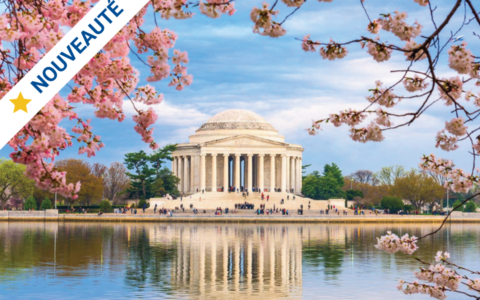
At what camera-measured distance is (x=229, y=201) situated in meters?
114

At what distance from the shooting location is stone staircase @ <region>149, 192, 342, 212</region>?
111 metres

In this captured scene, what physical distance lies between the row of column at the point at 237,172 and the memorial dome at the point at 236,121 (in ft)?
20.6

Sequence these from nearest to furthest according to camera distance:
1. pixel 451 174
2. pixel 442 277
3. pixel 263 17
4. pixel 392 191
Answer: pixel 263 17, pixel 442 277, pixel 451 174, pixel 392 191

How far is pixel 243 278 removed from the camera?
36.6 meters

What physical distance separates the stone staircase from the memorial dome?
21.7 meters

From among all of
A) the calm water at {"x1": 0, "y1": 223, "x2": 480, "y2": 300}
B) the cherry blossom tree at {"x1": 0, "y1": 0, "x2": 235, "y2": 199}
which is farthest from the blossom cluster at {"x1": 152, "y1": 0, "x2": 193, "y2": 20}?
the calm water at {"x1": 0, "y1": 223, "x2": 480, "y2": 300}

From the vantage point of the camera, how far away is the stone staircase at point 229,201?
363 ft

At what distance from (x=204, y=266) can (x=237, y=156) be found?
88.7m

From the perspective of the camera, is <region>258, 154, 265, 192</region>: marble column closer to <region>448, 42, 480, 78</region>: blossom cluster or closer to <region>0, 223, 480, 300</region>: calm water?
<region>0, 223, 480, 300</region>: calm water

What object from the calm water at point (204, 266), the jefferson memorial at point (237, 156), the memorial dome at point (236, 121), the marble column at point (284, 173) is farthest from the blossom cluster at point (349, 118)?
the memorial dome at point (236, 121)

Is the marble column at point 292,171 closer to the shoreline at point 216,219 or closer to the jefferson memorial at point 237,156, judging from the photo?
the jefferson memorial at point 237,156

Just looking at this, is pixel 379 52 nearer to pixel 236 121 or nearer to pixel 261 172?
pixel 261 172

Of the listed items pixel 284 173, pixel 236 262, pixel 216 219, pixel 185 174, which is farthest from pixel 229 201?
pixel 236 262

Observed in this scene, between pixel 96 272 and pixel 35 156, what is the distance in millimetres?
27839
